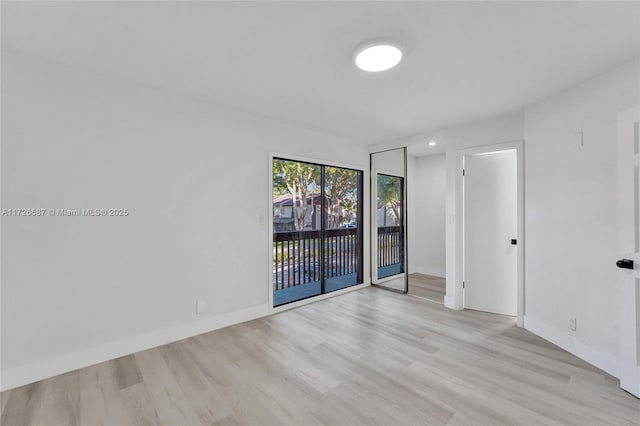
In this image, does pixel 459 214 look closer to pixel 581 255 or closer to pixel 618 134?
pixel 581 255

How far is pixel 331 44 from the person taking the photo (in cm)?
188

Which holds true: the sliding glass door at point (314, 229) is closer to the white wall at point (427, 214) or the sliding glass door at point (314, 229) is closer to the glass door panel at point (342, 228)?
the glass door panel at point (342, 228)

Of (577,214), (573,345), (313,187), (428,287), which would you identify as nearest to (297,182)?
(313,187)

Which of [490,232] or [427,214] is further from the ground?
[427,214]

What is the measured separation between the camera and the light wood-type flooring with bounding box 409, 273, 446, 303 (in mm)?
4176

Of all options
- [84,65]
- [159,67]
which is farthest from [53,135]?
[159,67]

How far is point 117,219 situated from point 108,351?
1162 millimetres

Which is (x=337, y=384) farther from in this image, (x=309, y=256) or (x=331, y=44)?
(x=331, y=44)

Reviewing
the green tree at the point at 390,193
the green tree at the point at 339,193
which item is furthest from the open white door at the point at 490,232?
the green tree at the point at 339,193

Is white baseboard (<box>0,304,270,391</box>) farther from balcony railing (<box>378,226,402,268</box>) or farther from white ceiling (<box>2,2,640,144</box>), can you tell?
balcony railing (<box>378,226,402,268</box>)

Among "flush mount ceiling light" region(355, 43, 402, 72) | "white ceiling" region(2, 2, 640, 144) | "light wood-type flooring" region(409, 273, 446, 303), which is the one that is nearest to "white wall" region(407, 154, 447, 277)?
"light wood-type flooring" region(409, 273, 446, 303)

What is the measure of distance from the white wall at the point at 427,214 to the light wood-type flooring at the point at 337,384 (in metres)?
2.53

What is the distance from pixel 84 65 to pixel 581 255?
4568 mm

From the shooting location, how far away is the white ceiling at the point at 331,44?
1.58 meters
